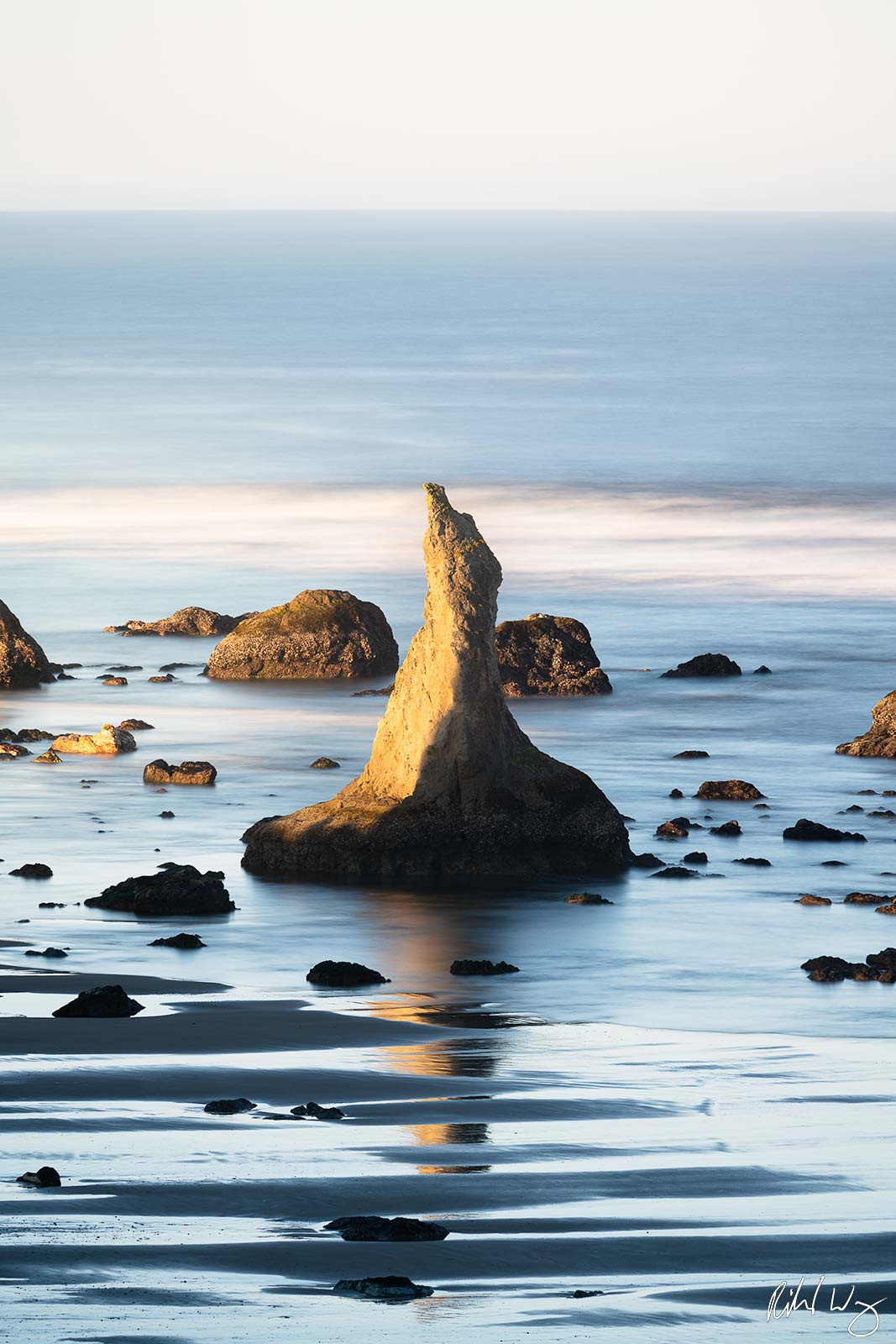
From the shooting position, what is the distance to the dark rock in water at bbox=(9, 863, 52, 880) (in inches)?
1865

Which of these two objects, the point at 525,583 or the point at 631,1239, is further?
the point at 525,583

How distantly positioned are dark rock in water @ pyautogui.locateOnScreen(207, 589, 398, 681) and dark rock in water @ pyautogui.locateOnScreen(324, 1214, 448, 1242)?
182ft

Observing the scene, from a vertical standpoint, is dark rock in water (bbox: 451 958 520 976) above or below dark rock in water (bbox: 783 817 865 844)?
below

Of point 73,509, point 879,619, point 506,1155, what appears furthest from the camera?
point 73,509

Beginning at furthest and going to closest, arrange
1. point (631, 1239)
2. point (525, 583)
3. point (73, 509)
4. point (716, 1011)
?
1. point (73, 509)
2. point (525, 583)
3. point (716, 1011)
4. point (631, 1239)

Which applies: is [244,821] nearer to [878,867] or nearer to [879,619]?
[878,867]

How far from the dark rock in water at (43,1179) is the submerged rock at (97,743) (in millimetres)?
39594

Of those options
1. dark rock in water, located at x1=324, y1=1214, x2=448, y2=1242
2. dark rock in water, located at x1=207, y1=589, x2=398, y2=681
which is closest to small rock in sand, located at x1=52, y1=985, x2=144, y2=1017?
dark rock in water, located at x1=324, y1=1214, x2=448, y2=1242

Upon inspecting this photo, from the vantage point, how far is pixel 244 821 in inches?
2143

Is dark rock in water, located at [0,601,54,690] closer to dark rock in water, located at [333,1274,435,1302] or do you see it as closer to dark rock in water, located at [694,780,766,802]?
dark rock in water, located at [694,780,766,802]

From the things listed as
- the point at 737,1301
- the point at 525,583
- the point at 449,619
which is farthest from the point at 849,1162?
the point at 525,583

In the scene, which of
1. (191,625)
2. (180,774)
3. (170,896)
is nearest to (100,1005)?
(170,896)

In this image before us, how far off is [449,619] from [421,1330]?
27.8 meters
